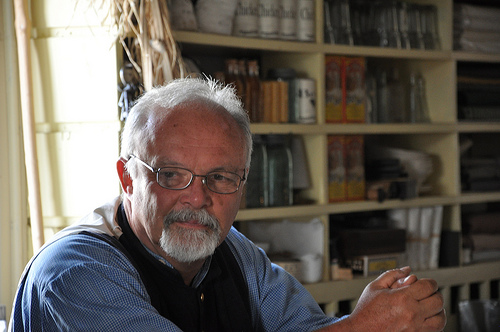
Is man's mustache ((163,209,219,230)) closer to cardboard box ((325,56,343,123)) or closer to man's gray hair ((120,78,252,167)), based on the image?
man's gray hair ((120,78,252,167))

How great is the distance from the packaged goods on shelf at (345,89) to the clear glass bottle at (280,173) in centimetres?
26

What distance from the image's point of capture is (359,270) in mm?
2646

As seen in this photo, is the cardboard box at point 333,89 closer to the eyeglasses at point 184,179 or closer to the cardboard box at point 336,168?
the cardboard box at point 336,168

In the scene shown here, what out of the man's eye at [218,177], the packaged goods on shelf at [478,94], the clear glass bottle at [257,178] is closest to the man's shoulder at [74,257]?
the man's eye at [218,177]

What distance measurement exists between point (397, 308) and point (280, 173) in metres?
1.28

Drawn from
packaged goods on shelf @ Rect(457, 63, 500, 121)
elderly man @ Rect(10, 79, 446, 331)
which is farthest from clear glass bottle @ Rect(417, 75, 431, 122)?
elderly man @ Rect(10, 79, 446, 331)

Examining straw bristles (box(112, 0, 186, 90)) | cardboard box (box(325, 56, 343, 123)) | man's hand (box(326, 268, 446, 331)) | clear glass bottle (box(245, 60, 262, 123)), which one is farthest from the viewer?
cardboard box (box(325, 56, 343, 123))

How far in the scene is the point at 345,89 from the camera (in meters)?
2.64

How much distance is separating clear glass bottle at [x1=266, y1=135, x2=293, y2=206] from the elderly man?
1.11 meters

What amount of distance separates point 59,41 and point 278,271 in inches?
44.6

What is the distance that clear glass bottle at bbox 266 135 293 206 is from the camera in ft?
8.09

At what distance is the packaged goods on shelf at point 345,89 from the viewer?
2.60 metres

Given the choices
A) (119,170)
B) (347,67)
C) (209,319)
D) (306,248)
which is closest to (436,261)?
(306,248)

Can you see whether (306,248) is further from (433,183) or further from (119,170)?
(119,170)
